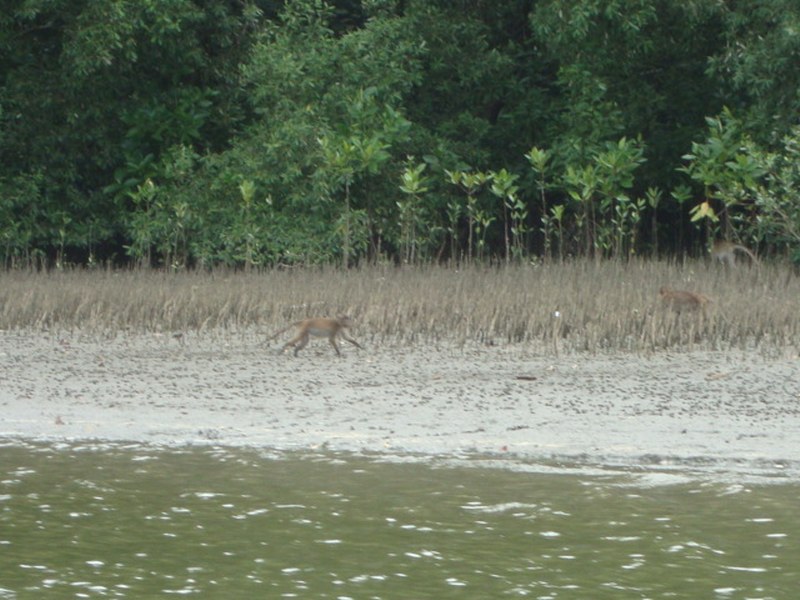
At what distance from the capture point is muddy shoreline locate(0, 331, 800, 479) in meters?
8.91

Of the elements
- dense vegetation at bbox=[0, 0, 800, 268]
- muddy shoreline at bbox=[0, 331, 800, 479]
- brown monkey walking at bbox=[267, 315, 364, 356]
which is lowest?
muddy shoreline at bbox=[0, 331, 800, 479]

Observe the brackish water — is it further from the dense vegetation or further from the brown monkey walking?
the dense vegetation

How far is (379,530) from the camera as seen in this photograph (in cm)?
722

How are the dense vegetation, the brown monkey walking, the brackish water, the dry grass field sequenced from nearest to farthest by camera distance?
the brackish water
the brown monkey walking
the dry grass field
the dense vegetation

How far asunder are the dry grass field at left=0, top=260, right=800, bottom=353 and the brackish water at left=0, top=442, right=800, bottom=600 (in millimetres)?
4401

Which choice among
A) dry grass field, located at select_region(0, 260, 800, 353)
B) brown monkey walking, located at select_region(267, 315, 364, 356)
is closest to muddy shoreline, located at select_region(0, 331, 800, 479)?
brown monkey walking, located at select_region(267, 315, 364, 356)

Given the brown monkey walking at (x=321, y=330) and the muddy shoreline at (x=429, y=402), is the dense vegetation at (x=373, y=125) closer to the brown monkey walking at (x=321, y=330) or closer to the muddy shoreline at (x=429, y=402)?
the brown monkey walking at (x=321, y=330)

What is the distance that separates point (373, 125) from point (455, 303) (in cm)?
739

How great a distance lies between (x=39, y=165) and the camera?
867 inches

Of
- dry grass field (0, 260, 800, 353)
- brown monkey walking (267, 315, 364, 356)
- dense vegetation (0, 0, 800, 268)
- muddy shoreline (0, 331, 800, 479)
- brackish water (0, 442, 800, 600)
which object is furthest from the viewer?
dense vegetation (0, 0, 800, 268)

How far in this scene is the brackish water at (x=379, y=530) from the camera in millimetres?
6336

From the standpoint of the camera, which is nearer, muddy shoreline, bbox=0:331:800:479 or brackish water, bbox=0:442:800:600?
brackish water, bbox=0:442:800:600

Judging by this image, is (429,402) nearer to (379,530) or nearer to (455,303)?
(379,530)

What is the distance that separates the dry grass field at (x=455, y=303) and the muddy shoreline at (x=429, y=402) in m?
0.43
